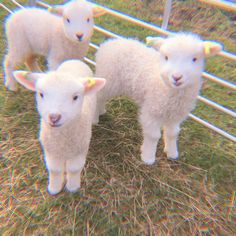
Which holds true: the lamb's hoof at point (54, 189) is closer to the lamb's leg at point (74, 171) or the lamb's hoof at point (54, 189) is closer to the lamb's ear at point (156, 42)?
the lamb's leg at point (74, 171)

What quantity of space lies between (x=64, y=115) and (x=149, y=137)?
103 cm

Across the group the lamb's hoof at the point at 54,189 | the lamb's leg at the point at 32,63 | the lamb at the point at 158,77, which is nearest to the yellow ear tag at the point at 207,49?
the lamb at the point at 158,77

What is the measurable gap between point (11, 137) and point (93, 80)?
4.40ft

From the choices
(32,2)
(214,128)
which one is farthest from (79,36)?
(32,2)

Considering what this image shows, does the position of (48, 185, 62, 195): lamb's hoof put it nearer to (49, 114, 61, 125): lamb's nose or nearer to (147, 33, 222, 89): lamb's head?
(49, 114, 61, 125): lamb's nose

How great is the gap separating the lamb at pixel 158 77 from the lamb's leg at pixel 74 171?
68 centimetres

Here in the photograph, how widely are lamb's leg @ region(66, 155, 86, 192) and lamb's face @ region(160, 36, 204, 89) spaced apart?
87cm

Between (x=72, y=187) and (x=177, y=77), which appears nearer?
(x=177, y=77)

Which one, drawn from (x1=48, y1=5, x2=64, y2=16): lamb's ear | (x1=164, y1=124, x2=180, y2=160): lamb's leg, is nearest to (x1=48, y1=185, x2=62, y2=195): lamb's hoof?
(x1=164, y1=124, x2=180, y2=160): lamb's leg

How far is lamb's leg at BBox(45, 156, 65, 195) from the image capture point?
1966 millimetres

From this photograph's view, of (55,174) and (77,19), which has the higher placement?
(77,19)

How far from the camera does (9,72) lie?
3029mm

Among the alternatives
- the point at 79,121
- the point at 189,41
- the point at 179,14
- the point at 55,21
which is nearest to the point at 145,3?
the point at 179,14

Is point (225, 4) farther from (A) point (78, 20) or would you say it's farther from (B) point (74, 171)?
(B) point (74, 171)
